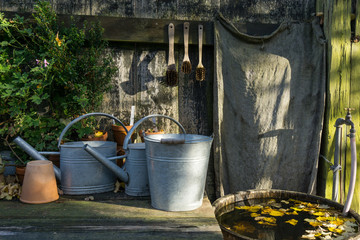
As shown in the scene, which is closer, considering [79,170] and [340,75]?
[79,170]

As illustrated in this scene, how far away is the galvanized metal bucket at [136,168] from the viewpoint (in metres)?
2.08

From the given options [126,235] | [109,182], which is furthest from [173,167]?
[109,182]

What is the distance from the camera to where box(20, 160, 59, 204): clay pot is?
1.96m

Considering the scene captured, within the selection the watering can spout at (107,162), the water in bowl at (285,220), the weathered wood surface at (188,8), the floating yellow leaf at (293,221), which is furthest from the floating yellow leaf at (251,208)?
the weathered wood surface at (188,8)

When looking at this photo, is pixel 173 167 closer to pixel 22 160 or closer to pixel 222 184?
pixel 222 184

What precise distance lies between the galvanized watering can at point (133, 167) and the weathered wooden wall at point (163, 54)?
0.81 metres

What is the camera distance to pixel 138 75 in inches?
113

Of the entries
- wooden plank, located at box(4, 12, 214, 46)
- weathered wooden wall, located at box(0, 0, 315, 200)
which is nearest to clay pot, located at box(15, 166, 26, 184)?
weathered wooden wall, located at box(0, 0, 315, 200)

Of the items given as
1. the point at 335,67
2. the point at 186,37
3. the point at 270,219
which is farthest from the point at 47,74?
the point at 335,67

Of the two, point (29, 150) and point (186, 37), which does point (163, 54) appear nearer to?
point (186, 37)

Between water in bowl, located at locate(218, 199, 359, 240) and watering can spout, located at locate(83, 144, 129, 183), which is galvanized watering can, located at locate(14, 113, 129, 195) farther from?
water in bowl, located at locate(218, 199, 359, 240)

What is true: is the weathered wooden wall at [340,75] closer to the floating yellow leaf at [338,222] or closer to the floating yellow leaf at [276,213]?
the floating yellow leaf at [338,222]

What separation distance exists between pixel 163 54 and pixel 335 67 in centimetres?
162

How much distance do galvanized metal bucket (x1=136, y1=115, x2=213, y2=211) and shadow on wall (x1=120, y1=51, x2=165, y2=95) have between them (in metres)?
1.06
